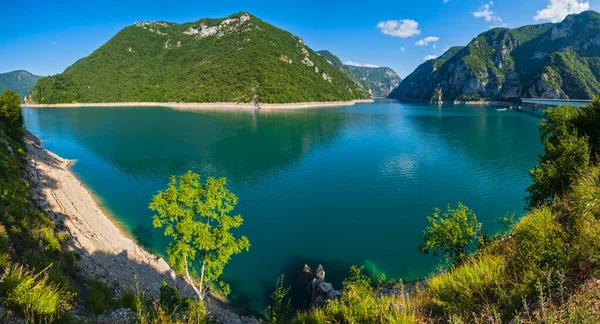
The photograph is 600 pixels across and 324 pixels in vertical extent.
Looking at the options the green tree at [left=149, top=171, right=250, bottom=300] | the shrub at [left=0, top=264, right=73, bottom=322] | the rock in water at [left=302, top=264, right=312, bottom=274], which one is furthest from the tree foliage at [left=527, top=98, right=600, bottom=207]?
the shrub at [left=0, top=264, right=73, bottom=322]

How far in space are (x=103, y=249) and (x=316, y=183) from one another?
99.4 feet

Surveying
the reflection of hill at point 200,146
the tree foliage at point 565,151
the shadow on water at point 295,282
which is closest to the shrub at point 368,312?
the shadow on water at point 295,282

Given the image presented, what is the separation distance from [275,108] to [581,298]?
19677 cm

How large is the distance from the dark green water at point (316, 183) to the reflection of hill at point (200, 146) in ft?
1.18

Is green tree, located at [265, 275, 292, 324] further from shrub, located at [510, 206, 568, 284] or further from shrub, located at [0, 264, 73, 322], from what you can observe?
shrub, located at [510, 206, 568, 284]

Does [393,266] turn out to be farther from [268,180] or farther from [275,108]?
[275,108]

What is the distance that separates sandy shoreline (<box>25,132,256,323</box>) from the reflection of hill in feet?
55.3

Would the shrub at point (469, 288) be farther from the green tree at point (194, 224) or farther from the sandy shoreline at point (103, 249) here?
the green tree at point (194, 224)

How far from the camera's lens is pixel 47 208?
2512 cm

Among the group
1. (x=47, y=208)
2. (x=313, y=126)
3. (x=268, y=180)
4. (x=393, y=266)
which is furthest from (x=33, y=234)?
(x=313, y=126)

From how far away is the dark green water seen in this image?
26797 millimetres

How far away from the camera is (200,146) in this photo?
7269cm

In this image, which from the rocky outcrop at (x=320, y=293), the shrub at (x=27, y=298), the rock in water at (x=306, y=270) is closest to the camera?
the shrub at (x=27, y=298)

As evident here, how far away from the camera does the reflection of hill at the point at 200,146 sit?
176 feet
